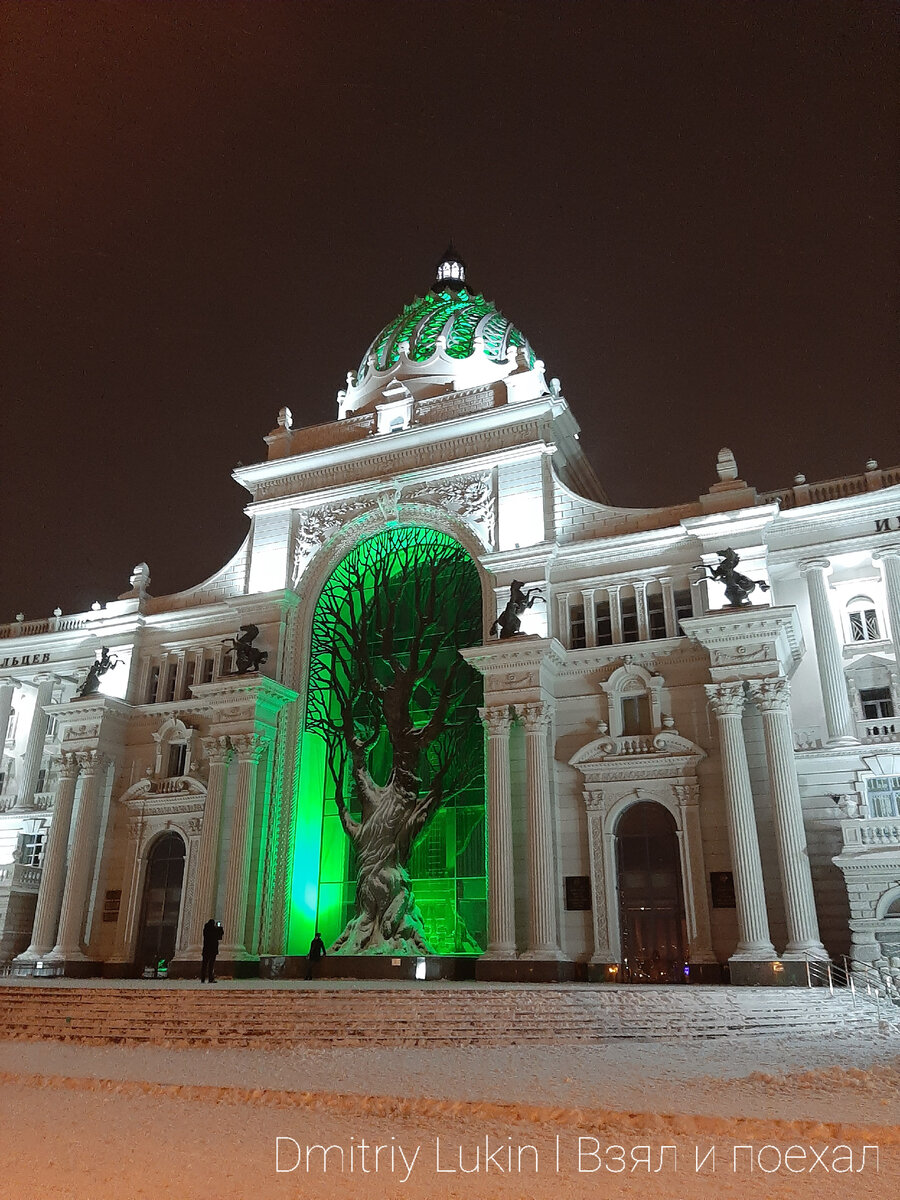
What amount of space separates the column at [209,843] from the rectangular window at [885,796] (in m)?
20.5

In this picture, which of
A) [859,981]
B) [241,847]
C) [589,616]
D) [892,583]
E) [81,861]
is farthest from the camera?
[81,861]

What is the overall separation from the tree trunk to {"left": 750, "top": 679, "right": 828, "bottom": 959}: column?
35.5 ft

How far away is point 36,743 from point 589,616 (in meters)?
25.5

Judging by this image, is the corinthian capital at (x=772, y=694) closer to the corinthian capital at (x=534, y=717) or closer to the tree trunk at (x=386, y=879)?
the corinthian capital at (x=534, y=717)

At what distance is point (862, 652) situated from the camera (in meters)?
28.1

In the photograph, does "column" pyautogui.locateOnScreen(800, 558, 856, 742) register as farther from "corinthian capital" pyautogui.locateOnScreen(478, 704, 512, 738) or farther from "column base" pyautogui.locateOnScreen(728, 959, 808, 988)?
"corinthian capital" pyautogui.locateOnScreen(478, 704, 512, 738)

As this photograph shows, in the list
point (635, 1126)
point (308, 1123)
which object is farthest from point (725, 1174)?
point (308, 1123)

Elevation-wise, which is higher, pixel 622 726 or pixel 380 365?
pixel 380 365

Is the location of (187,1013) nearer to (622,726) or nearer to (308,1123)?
(308,1123)

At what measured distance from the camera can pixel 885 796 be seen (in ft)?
85.3

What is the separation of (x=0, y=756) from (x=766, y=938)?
108 ft

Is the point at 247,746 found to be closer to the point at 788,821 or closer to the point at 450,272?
the point at 788,821

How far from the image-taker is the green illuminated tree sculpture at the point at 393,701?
29234mm

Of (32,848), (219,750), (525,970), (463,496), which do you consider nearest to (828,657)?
(525,970)
